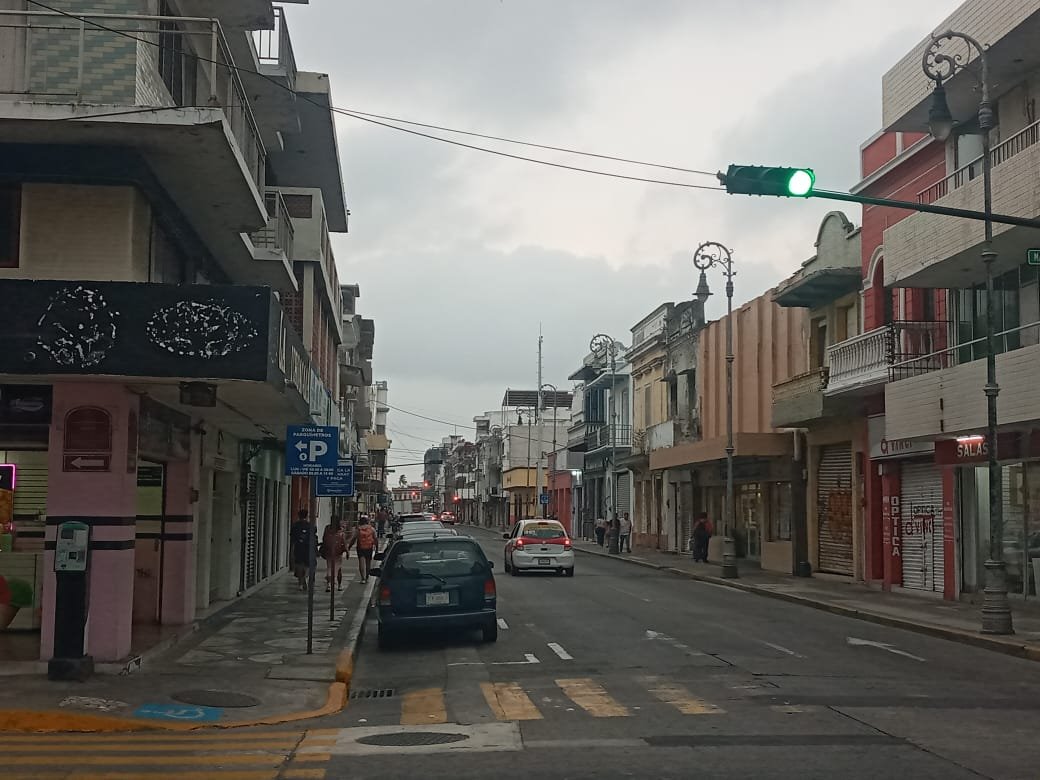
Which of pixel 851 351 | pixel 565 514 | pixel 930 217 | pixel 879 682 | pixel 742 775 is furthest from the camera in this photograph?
pixel 565 514

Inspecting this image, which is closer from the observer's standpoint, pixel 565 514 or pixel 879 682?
pixel 879 682

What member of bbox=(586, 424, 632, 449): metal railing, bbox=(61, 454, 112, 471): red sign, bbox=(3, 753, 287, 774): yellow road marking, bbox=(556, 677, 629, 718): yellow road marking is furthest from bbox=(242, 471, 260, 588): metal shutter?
bbox=(586, 424, 632, 449): metal railing

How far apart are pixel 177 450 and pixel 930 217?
1451cm

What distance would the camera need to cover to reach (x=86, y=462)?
516 inches

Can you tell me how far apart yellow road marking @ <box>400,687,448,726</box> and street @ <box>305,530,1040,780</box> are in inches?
1.0

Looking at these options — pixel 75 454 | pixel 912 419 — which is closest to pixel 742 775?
pixel 75 454

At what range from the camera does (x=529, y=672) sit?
13.7 metres

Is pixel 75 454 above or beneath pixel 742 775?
above

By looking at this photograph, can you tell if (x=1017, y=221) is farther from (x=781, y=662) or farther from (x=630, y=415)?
(x=630, y=415)

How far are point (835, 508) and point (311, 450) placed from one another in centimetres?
1908

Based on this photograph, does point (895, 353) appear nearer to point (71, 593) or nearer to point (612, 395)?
point (71, 593)

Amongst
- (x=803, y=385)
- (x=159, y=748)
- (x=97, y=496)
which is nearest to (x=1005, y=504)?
(x=803, y=385)

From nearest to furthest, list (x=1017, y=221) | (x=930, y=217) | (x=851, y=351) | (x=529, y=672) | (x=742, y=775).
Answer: (x=742, y=775) < (x=529, y=672) < (x=1017, y=221) < (x=930, y=217) < (x=851, y=351)

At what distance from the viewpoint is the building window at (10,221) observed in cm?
1336
